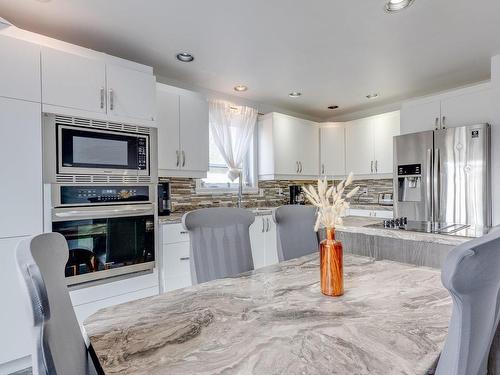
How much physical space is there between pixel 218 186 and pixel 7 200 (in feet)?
7.29

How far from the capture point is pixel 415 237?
1827 millimetres

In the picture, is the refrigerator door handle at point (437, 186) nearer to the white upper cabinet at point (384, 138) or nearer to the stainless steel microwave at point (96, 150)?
the white upper cabinet at point (384, 138)

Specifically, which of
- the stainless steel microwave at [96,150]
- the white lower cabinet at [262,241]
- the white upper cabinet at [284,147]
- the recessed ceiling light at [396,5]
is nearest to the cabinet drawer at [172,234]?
the stainless steel microwave at [96,150]

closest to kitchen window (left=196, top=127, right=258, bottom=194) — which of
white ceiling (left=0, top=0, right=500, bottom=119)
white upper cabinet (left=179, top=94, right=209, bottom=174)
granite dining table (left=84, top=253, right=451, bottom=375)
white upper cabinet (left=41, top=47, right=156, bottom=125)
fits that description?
white upper cabinet (left=179, top=94, right=209, bottom=174)

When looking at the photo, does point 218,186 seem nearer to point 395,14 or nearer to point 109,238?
point 109,238

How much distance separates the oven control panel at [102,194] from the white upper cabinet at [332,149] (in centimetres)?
307

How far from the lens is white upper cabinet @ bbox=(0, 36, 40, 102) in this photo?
1.82 meters

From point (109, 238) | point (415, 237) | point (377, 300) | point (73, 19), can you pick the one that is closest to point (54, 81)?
point (73, 19)

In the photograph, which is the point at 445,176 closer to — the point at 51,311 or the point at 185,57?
the point at 185,57

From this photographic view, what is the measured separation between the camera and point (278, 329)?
2.61 feet

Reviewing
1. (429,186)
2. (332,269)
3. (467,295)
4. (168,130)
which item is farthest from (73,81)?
(429,186)

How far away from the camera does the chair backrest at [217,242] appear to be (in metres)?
1.49

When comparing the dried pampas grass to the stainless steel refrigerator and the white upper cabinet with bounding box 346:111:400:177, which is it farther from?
the white upper cabinet with bounding box 346:111:400:177

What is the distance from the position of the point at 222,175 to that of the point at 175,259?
1443mm
